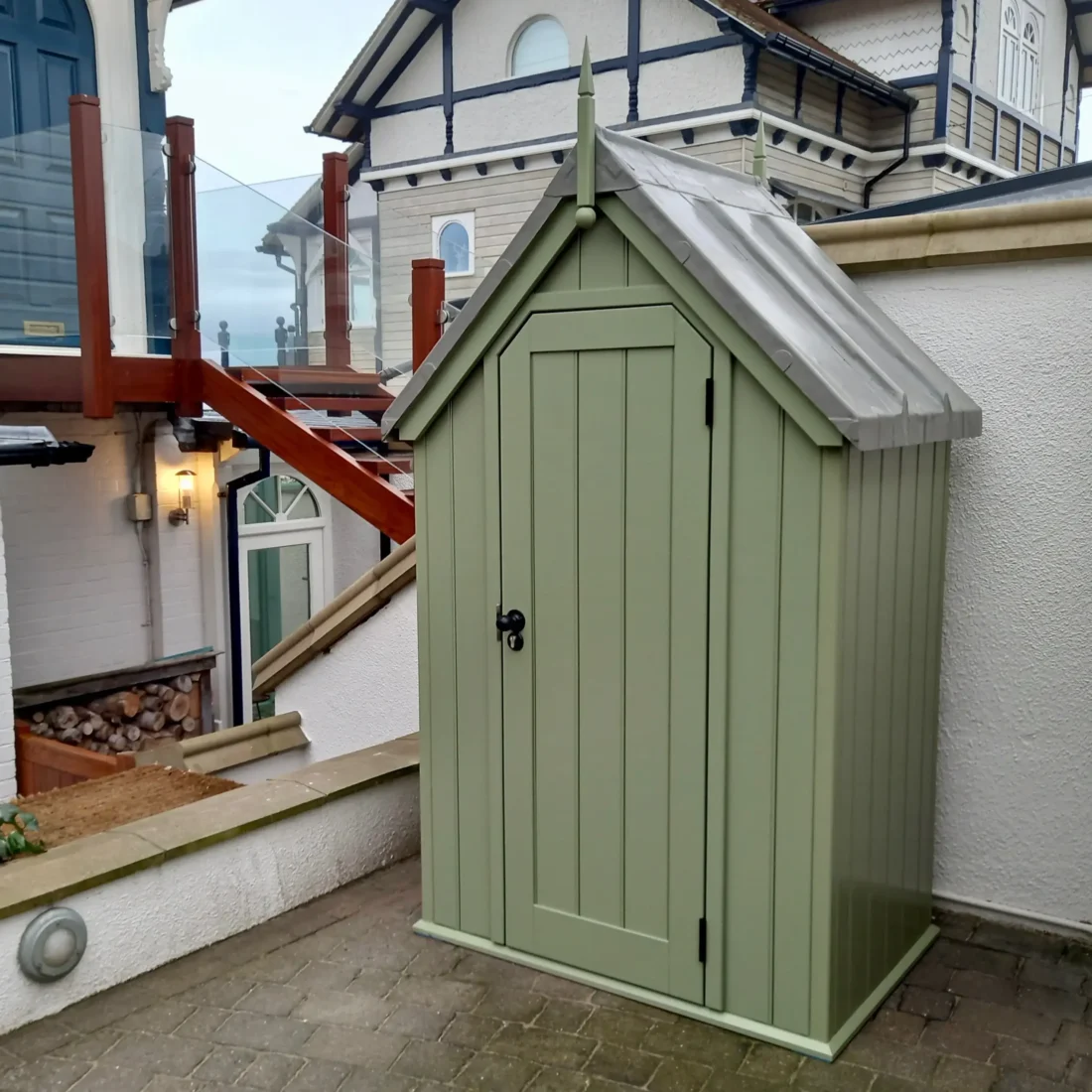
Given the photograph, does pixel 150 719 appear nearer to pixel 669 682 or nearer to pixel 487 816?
pixel 487 816

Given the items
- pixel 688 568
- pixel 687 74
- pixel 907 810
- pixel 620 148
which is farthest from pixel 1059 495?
pixel 687 74

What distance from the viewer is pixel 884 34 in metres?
13.0

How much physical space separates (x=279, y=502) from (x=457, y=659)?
305 inches

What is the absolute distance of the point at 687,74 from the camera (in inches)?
492

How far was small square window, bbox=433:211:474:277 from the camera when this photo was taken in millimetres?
14234

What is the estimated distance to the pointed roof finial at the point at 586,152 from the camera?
283cm

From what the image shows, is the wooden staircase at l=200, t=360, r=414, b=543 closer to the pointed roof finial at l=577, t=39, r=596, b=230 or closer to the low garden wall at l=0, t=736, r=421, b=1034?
the low garden wall at l=0, t=736, r=421, b=1034

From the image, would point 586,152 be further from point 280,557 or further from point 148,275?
point 280,557

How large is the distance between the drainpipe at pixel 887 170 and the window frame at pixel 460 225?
15.3ft

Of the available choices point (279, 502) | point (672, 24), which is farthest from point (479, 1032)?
point (672, 24)

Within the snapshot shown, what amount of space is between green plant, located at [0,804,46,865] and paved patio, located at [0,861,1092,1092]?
18.3 inches

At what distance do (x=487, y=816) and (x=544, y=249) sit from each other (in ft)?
5.30

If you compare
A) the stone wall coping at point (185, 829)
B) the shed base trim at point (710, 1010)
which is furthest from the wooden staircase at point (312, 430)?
the shed base trim at point (710, 1010)

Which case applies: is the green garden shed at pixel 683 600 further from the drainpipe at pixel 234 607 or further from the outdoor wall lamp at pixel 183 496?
the drainpipe at pixel 234 607
